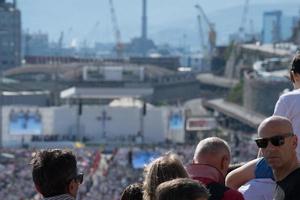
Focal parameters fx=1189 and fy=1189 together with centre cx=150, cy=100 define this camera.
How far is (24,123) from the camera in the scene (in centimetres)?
5738

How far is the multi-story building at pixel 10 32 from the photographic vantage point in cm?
11331

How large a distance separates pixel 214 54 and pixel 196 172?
111431 millimetres

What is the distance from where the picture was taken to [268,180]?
5.62 metres

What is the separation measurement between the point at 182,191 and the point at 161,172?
622mm

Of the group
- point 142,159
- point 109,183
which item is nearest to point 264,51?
point 142,159

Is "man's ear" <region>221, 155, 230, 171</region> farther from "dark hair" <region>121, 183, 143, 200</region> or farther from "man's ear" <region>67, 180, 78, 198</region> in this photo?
"man's ear" <region>67, 180, 78, 198</region>

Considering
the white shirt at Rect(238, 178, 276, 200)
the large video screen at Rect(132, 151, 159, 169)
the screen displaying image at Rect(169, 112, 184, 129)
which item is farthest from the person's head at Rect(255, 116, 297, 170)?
the screen displaying image at Rect(169, 112, 184, 129)

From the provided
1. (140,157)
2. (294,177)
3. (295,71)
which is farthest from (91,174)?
(294,177)

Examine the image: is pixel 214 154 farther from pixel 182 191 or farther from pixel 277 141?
pixel 182 191

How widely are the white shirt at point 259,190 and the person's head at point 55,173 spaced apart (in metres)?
0.95

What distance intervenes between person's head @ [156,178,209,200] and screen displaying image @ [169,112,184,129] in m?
53.4

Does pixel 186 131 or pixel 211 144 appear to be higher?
pixel 211 144

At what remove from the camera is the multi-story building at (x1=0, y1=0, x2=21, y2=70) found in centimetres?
11331

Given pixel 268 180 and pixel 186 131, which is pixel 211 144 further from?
pixel 186 131
